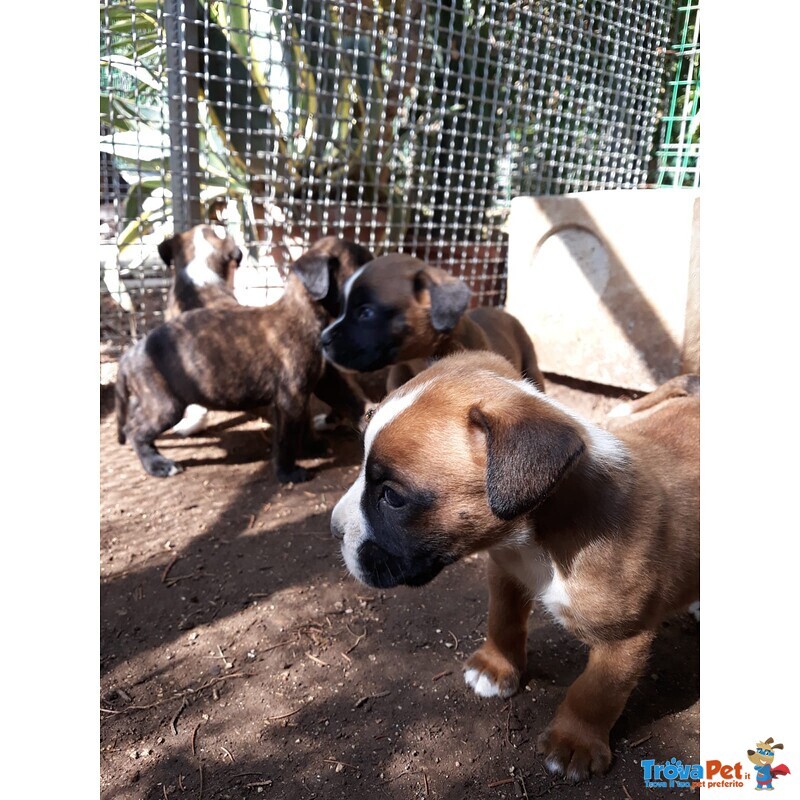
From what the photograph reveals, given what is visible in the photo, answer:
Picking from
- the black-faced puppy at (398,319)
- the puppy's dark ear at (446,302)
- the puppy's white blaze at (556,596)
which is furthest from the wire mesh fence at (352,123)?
the puppy's white blaze at (556,596)

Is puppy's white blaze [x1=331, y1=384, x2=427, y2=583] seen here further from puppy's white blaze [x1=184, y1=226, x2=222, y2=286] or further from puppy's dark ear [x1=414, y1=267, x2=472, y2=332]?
puppy's white blaze [x1=184, y1=226, x2=222, y2=286]

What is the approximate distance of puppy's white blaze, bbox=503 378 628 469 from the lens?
210 centimetres

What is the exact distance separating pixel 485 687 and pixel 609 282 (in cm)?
347

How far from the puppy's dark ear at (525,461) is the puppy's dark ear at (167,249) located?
403 cm

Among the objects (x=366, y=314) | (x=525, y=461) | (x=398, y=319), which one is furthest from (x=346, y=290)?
(x=525, y=461)

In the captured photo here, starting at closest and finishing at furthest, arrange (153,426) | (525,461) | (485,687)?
(525,461) → (485,687) → (153,426)

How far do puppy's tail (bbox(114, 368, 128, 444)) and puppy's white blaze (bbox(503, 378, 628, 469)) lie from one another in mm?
3139

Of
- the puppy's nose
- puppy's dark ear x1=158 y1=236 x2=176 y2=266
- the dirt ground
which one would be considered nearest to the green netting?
puppy's dark ear x1=158 y1=236 x2=176 y2=266

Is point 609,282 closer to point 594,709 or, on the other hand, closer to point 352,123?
point 352,123

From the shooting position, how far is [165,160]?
5375 millimetres

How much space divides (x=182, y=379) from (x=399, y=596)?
207cm

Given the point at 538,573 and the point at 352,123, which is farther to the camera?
the point at 352,123

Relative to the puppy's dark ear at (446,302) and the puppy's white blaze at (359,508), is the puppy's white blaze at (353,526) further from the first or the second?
the puppy's dark ear at (446,302)
